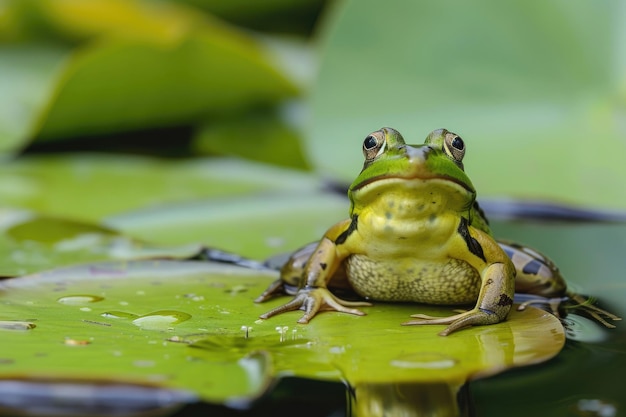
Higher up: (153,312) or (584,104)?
(584,104)

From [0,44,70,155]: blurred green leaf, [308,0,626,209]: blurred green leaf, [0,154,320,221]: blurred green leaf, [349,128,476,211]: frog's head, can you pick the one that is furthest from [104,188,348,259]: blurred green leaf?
[0,44,70,155]: blurred green leaf

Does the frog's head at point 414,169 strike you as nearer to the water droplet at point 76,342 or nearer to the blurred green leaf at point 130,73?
the water droplet at point 76,342

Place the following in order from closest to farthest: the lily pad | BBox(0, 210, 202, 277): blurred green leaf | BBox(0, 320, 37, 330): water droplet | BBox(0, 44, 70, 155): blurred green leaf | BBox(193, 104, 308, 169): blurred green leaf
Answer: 1. the lily pad
2. BBox(0, 320, 37, 330): water droplet
3. BBox(0, 210, 202, 277): blurred green leaf
4. BBox(0, 44, 70, 155): blurred green leaf
5. BBox(193, 104, 308, 169): blurred green leaf

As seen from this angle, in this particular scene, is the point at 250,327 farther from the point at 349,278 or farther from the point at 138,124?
the point at 138,124

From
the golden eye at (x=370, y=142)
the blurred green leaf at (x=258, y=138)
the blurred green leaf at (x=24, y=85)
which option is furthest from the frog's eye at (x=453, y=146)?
the blurred green leaf at (x=24, y=85)

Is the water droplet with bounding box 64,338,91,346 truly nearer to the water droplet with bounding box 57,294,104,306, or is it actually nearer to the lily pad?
the lily pad

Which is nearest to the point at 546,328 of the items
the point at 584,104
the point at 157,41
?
the point at 584,104
